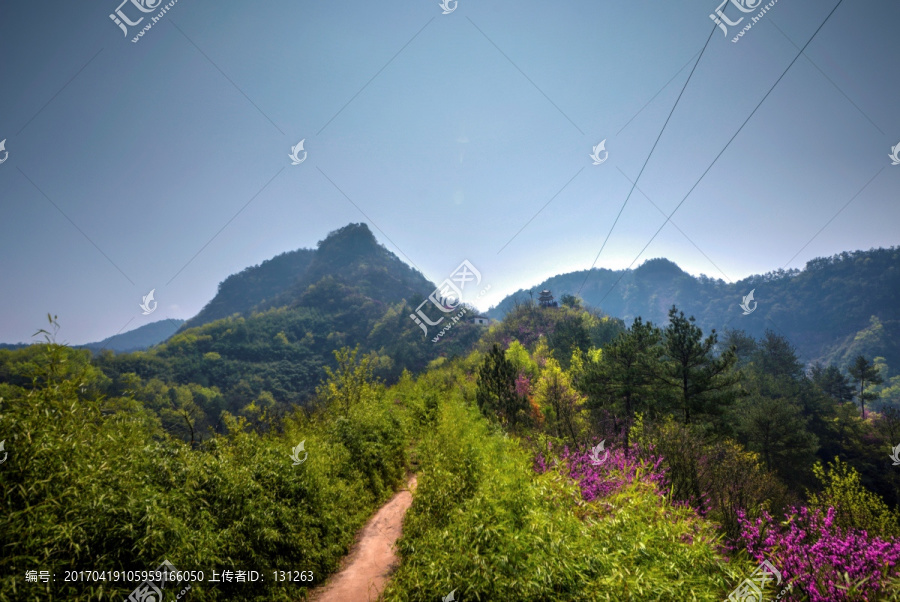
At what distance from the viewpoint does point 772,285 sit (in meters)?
150

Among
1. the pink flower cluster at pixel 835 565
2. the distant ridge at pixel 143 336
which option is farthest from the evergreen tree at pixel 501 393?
the distant ridge at pixel 143 336

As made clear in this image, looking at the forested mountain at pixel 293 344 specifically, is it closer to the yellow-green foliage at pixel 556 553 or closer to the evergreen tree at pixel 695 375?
the evergreen tree at pixel 695 375

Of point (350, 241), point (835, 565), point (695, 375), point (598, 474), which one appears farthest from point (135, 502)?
point (350, 241)

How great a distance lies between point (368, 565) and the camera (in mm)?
7480

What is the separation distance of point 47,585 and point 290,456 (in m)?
4.38

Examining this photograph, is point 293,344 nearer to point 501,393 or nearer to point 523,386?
point 523,386

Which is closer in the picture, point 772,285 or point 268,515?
point 268,515

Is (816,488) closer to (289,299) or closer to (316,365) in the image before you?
(316,365)

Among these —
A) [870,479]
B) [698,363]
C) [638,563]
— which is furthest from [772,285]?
[638,563]

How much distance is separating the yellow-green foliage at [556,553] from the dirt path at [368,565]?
3.19ft

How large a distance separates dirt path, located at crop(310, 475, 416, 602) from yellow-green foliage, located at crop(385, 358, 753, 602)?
97 centimetres

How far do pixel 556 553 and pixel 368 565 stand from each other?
Result: 5452 mm

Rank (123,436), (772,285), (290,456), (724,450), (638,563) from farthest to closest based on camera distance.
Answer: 1. (772,285)
2. (724,450)
3. (290,456)
4. (123,436)
5. (638,563)

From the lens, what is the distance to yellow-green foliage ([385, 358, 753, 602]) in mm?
3748
